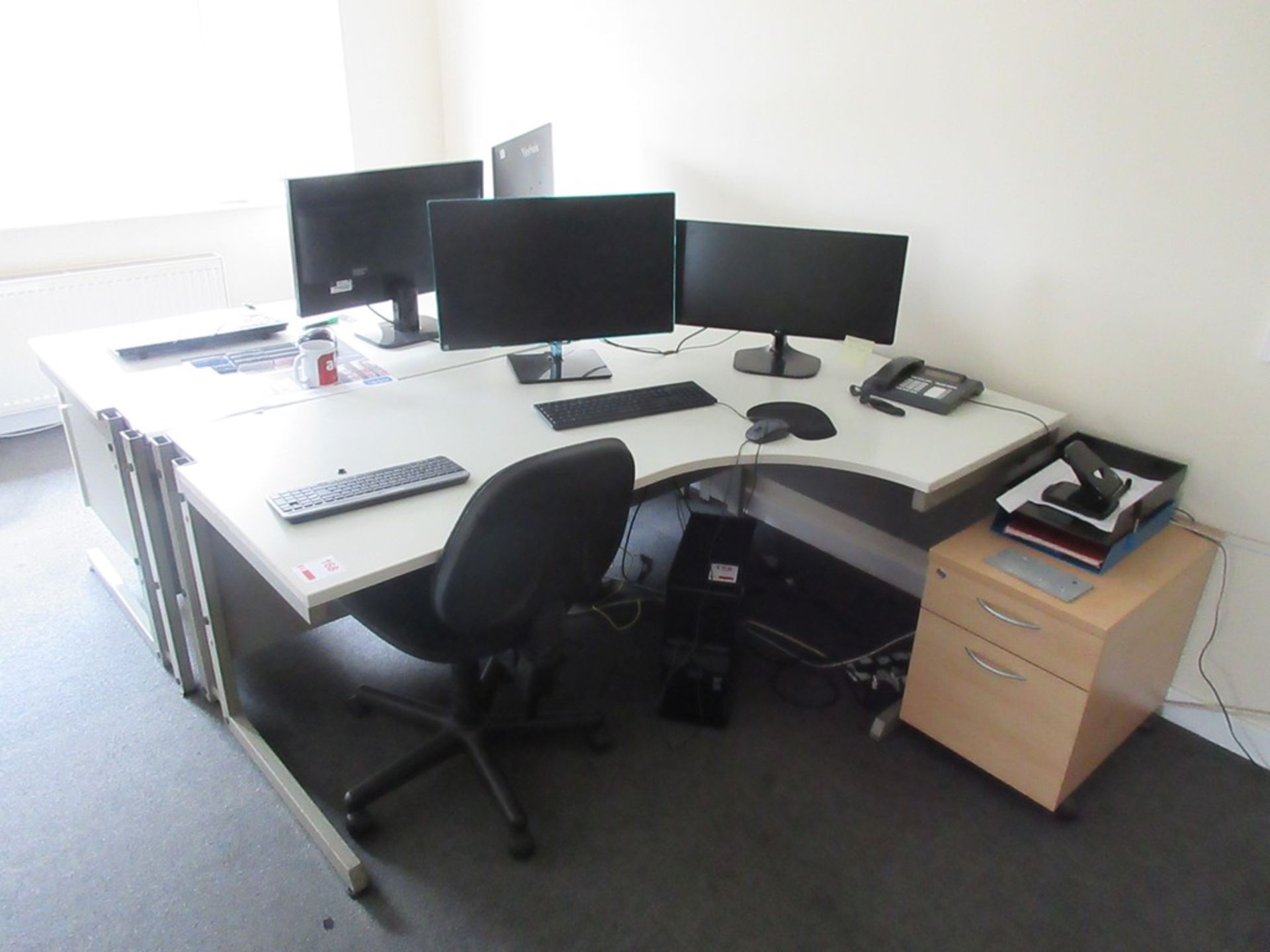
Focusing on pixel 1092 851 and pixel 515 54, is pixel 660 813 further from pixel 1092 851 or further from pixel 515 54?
pixel 515 54

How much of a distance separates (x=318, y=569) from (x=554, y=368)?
1015 millimetres

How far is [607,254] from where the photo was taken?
2.30 m

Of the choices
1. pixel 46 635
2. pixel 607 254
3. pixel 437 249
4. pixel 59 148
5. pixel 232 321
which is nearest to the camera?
pixel 437 249

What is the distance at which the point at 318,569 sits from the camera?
1.47 meters

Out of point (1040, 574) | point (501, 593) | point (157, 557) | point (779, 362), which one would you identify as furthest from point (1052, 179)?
point (157, 557)

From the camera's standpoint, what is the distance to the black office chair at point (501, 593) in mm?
1542

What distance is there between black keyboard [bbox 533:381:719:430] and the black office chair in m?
0.36

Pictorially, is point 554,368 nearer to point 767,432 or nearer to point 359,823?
point 767,432

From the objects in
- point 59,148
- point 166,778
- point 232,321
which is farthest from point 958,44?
point 59,148

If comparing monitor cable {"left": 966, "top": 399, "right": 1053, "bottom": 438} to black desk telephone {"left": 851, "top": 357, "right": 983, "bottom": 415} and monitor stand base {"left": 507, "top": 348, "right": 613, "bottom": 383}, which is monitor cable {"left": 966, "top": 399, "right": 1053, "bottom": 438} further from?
monitor stand base {"left": 507, "top": 348, "right": 613, "bottom": 383}

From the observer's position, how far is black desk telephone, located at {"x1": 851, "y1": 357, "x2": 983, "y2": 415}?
2.26 meters

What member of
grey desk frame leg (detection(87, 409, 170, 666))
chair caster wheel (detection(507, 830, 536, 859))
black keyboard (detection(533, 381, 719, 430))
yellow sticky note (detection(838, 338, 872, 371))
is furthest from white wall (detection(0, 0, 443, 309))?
chair caster wheel (detection(507, 830, 536, 859))

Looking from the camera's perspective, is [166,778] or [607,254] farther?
[607,254]

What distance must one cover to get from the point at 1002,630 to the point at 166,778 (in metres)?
1.91
